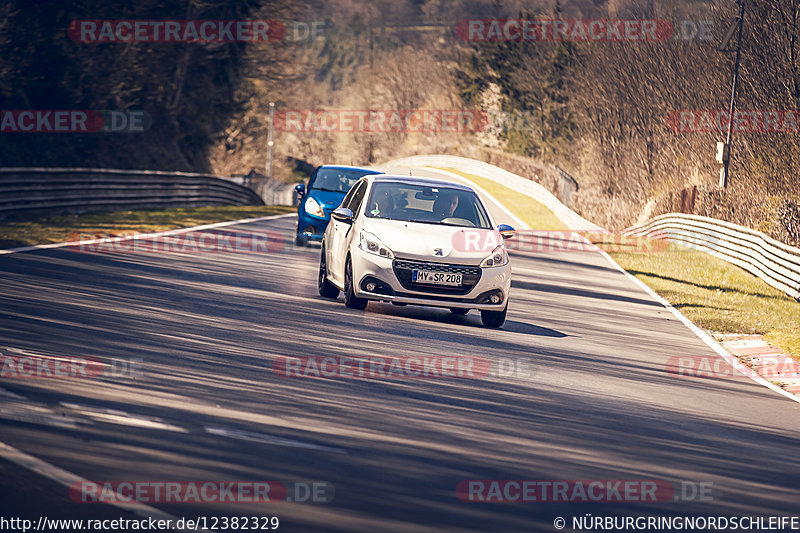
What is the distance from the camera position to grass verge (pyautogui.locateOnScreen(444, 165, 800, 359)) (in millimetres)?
17031

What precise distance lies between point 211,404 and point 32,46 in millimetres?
37411

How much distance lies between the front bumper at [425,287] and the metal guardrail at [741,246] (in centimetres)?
1026

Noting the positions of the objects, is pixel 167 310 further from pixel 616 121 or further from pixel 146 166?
pixel 616 121

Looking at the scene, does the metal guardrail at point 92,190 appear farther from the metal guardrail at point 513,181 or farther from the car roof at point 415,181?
the metal guardrail at point 513,181

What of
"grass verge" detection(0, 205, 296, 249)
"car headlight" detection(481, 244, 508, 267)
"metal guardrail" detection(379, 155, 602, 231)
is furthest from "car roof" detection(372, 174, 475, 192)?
"metal guardrail" detection(379, 155, 602, 231)

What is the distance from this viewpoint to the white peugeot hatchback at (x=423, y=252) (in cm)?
1371

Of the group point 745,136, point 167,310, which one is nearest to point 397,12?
point 745,136

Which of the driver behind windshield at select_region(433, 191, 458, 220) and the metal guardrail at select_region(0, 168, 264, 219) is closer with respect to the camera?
the driver behind windshield at select_region(433, 191, 458, 220)

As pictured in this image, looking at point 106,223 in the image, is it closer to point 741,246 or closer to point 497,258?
point 497,258

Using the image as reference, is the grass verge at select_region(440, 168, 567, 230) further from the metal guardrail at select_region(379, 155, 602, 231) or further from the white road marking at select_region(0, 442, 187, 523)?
the white road marking at select_region(0, 442, 187, 523)

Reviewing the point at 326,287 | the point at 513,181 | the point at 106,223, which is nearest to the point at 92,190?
the point at 106,223

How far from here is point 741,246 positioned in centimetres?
2909

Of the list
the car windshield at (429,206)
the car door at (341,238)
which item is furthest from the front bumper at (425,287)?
the car windshield at (429,206)

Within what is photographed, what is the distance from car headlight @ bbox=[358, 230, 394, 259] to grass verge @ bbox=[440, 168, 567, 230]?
36.8m
